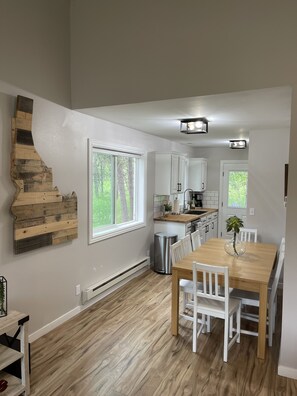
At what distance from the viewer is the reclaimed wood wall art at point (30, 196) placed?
2668 mm

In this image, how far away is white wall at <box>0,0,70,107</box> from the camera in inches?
102

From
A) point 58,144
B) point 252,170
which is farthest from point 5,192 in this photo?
point 252,170

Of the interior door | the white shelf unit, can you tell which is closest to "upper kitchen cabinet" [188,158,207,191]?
the interior door

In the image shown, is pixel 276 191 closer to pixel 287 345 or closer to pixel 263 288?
pixel 263 288

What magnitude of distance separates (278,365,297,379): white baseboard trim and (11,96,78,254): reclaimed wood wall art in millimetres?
2421

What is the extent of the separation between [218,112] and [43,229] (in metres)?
2.30

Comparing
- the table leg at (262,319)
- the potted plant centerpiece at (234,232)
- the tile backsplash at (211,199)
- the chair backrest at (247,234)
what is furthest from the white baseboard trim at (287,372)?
the tile backsplash at (211,199)

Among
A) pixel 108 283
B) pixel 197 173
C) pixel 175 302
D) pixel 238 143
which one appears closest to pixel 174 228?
pixel 108 283

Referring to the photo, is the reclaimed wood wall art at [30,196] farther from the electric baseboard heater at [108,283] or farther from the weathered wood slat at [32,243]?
the electric baseboard heater at [108,283]

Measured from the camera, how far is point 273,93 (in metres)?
2.64

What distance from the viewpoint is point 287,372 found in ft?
8.29

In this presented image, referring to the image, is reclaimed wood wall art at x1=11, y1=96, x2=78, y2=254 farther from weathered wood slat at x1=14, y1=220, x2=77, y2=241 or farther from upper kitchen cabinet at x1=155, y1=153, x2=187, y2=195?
upper kitchen cabinet at x1=155, y1=153, x2=187, y2=195

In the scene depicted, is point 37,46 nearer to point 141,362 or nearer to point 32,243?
point 32,243

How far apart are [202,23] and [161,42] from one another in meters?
0.41
